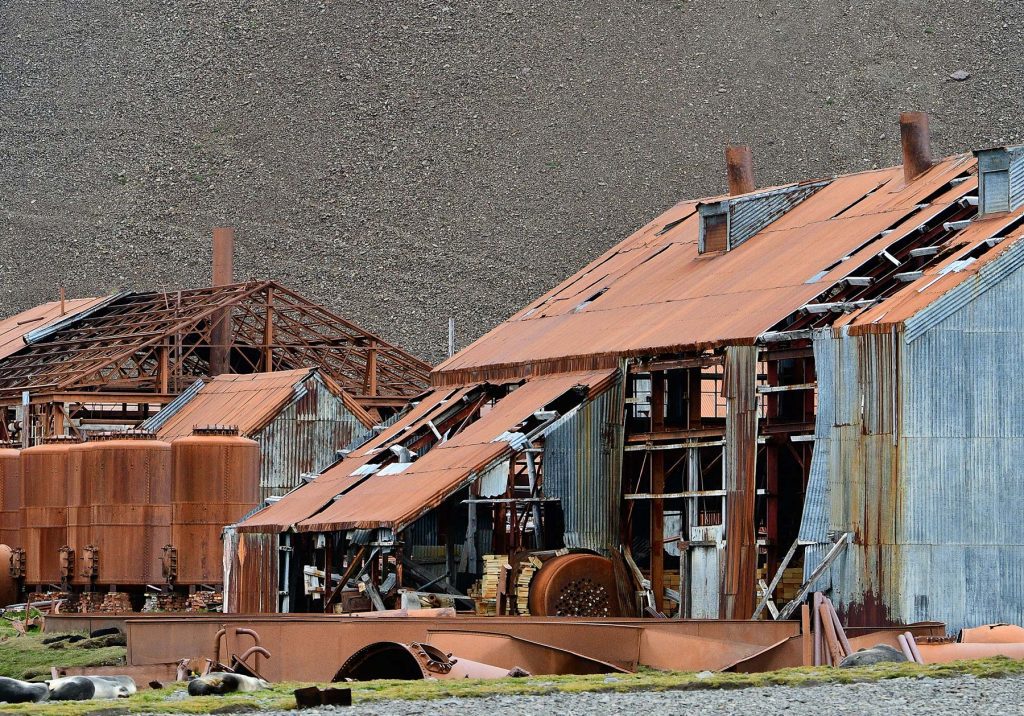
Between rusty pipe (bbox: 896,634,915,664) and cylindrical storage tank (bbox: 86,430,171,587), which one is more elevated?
cylindrical storage tank (bbox: 86,430,171,587)

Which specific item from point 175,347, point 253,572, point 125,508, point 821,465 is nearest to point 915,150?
point 821,465

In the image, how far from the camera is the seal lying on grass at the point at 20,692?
23.5 metres

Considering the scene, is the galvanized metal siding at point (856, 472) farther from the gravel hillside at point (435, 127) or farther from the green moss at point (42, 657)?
the gravel hillside at point (435, 127)

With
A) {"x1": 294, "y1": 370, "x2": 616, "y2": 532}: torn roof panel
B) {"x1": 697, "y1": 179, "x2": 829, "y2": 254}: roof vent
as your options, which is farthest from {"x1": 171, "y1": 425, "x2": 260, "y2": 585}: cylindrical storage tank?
{"x1": 697, "y1": 179, "x2": 829, "y2": 254}: roof vent

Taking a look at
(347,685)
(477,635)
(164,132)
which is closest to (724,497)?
(477,635)

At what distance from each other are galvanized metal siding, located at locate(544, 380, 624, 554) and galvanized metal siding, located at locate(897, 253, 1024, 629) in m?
8.17

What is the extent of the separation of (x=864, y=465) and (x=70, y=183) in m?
93.8

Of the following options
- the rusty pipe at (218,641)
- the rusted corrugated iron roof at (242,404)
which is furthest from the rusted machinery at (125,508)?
the rusty pipe at (218,641)

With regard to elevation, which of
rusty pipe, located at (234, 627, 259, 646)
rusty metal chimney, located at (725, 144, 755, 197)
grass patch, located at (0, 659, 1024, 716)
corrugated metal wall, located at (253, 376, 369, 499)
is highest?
rusty metal chimney, located at (725, 144, 755, 197)

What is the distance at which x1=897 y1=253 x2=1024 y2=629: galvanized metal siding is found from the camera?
32.8 metres

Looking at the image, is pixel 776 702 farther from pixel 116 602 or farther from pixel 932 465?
pixel 116 602

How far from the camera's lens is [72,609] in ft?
172

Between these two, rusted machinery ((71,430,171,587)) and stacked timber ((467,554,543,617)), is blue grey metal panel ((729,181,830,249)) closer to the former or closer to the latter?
stacked timber ((467,554,543,617))

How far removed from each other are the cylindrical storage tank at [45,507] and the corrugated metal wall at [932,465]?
26.3 m
